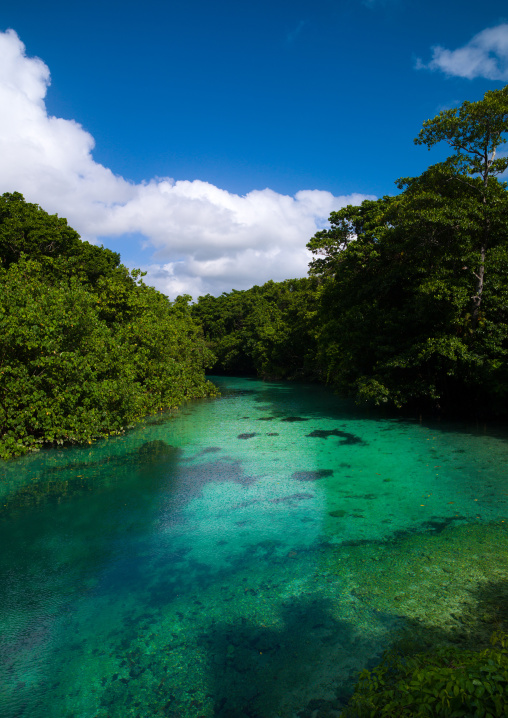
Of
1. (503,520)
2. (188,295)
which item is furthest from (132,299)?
(503,520)

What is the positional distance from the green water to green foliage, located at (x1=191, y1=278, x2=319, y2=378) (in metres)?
23.2

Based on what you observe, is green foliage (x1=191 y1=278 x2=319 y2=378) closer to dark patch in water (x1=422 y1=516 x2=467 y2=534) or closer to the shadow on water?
dark patch in water (x1=422 y1=516 x2=467 y2=534)

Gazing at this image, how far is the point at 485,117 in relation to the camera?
1284 cm

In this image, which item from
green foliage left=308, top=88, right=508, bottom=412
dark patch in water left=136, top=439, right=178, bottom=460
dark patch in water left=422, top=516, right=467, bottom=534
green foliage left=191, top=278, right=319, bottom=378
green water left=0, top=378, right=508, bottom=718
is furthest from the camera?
green foliage left=191, top=278, right=319, bottom=378

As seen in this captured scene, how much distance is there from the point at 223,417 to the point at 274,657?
1457 centimetres

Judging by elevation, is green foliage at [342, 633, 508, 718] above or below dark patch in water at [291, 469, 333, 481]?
above

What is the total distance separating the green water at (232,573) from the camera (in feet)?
12.9

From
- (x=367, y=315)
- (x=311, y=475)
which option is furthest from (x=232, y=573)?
(x=367, y=315)

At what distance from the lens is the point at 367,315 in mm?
17234

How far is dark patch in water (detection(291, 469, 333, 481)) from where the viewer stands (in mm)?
9836

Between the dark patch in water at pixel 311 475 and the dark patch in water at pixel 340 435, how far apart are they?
112 inches

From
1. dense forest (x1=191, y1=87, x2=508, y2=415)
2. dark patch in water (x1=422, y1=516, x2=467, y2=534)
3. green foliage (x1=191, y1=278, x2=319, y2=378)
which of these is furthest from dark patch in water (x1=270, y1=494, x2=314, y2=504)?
green foliage (x1=191, y1=278, x2=319, y2=378)

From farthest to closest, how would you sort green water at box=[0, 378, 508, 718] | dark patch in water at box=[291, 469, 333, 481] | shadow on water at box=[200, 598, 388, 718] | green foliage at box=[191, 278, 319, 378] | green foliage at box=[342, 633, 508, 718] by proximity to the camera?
green foliage at box=[191, 278, 319, 378]
dark patch in water at box=[291, 469, 333, 481]
green water at box=[0, 378, 508, 718]
shadow on water at box=[200, 598, 388, 718]
green foliage at box=[342, 633, 508, 718]

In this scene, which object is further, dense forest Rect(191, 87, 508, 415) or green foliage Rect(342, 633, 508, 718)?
dense forest Rect(191, 87, 508, 415)
